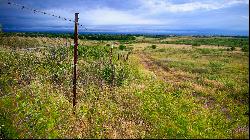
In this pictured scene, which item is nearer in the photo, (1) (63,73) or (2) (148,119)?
(2) (148,119)

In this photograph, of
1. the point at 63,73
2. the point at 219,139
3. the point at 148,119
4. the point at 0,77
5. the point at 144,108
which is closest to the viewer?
the point at 219,139

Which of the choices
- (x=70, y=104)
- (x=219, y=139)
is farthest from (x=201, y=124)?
(x=70, y=104)

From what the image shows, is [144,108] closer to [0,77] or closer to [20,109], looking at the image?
[20,109]

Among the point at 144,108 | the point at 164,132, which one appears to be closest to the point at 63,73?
the point at 144,108

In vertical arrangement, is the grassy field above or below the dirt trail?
above

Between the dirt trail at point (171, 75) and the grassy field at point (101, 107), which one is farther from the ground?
the grassy field at point (101, 107)

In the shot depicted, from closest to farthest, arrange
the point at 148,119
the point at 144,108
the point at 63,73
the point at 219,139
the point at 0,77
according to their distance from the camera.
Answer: the point at 219,139 → the point at 148,119 → the point at 144,108 → the point at 0,77 → the point at 63,73

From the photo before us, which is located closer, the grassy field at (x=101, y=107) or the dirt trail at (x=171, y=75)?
the grassy field at (x=101, y=107)

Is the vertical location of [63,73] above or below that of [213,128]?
above

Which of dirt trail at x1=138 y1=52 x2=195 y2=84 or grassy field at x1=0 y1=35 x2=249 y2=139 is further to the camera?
dirt trail at x1=138 y1=52 x2=195 y2=84

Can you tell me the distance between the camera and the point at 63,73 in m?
17.5

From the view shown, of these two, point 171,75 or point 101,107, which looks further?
point 171,75

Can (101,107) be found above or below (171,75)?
above

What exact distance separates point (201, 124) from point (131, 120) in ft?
9.07
